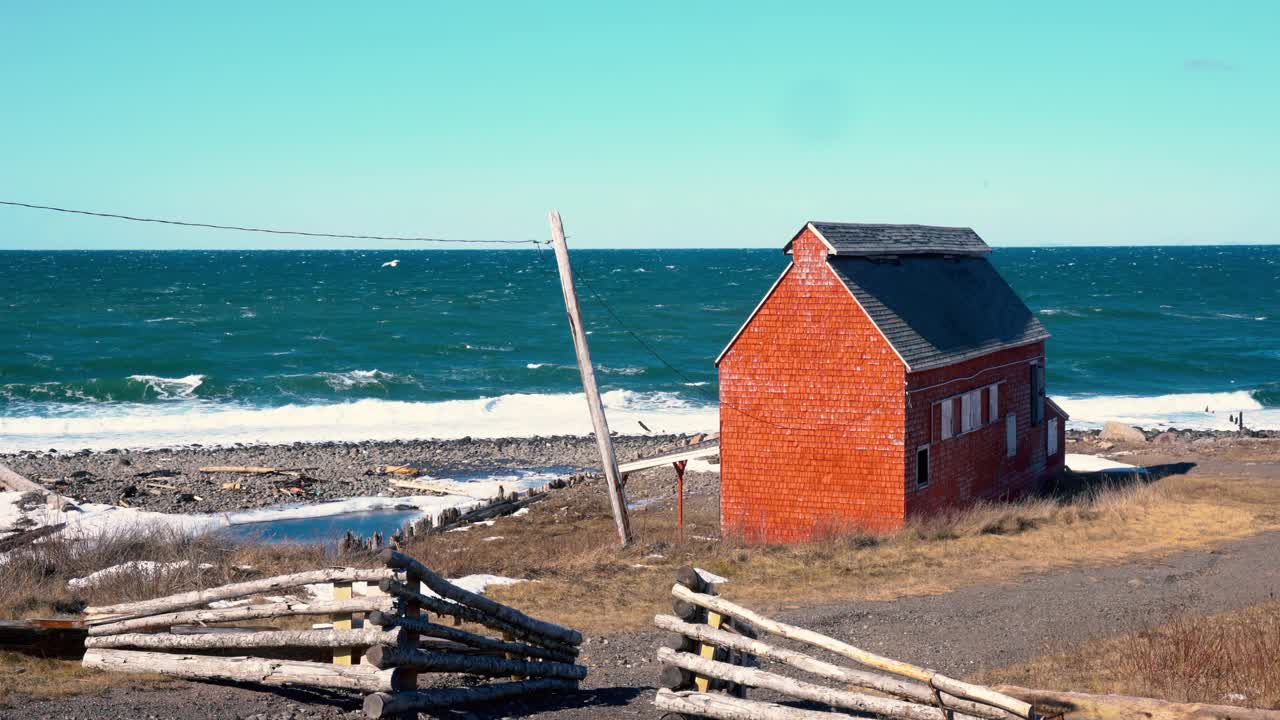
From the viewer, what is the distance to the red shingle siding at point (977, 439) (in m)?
24.8

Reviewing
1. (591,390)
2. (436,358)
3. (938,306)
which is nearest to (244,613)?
(591,390)

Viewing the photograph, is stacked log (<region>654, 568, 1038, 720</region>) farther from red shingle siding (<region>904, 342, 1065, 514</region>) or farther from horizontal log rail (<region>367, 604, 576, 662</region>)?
red shingle siding (<region>904, 342, 1065, 514</region>)

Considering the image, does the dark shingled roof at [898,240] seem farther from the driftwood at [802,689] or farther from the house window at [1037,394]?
the driftwood at [802,689]

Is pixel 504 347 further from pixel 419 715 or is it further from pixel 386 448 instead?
pixel 419 715

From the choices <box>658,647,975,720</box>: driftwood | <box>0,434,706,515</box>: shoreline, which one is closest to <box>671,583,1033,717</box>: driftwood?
<box>658,647,975,720</box>: driftwood

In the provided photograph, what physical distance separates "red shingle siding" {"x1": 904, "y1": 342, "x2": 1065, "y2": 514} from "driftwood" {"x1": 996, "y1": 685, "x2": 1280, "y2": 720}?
14534 mm

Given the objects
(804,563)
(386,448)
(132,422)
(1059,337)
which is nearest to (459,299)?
(1059,337)

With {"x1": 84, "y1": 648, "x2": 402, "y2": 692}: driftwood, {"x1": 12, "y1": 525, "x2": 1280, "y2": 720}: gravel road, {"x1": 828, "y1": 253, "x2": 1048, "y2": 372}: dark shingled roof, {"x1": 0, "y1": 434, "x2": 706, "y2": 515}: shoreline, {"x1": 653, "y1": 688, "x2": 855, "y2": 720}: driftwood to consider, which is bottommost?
{"x1": 0, "y1": 434, "x2": 706, "y2": 515}: shoreline

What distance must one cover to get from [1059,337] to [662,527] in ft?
207

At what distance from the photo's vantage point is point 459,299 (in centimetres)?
11406

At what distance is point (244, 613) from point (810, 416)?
15683 mm

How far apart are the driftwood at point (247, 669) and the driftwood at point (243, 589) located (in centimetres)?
41

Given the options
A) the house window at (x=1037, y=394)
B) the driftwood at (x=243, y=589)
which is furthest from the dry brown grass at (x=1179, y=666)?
the house window at (x=1037, y=394)

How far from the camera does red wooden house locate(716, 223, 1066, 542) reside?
966 inches
